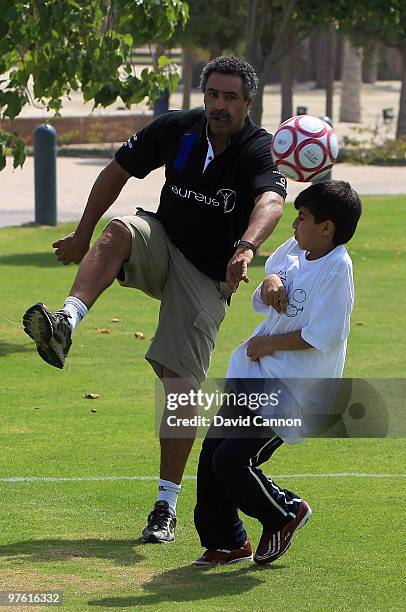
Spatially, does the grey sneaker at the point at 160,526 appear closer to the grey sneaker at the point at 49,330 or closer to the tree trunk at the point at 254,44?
the grey sneaker at the point at 49,330

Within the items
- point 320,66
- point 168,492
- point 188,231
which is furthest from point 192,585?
point 320,66

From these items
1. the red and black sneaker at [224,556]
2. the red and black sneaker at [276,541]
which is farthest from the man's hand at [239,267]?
the red and black sneaker at [224,556]

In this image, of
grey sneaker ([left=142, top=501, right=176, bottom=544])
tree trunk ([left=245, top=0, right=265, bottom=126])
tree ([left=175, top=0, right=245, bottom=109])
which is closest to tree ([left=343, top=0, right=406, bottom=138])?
tree trunk ([left=245, top=0, right=265, bottom=126])

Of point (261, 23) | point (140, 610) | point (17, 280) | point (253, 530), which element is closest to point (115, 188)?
point (253, 530)

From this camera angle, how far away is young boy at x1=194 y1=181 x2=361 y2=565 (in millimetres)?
5441

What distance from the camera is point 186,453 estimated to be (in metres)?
6.35

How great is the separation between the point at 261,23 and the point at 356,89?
91.3ft

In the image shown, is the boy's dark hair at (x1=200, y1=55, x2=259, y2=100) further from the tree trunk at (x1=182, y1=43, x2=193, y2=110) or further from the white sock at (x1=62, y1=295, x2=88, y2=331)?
the tree trunk at (x1=182, y1=43, x2=193, y2=110)

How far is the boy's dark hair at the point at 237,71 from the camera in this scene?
6152 mm

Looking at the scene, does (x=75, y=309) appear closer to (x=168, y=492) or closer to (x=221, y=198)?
(x=221, y=198)

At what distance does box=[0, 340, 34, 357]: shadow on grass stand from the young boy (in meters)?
5.77

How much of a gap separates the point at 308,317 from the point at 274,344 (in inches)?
7.1

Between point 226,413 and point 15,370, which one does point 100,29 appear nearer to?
point 15,370

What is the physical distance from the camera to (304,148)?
6.27 m
